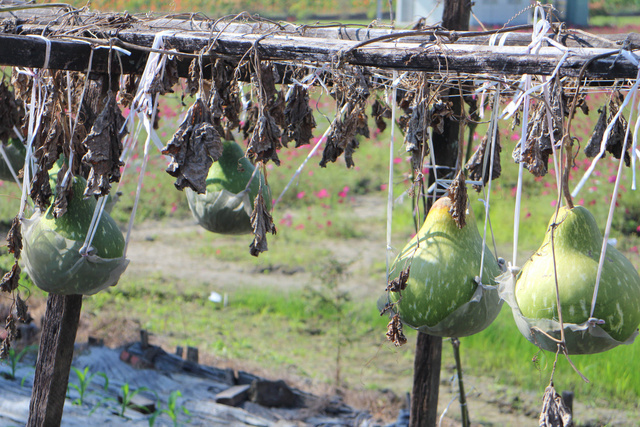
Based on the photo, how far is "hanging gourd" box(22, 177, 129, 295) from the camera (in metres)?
2.57

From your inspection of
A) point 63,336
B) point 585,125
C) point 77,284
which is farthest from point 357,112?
point 585,125

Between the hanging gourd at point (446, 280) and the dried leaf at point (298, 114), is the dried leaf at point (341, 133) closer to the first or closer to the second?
the dried leaf at point (298, 114)

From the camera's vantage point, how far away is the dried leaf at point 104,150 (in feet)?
7.34

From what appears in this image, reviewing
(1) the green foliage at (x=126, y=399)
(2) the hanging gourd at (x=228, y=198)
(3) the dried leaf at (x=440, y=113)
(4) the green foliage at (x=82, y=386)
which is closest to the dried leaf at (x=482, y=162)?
(3) the dried leaf at (x=440, y=113)

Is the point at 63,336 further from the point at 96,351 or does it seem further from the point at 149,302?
the point at 149,302

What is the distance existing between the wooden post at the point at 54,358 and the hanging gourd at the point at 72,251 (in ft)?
2.11

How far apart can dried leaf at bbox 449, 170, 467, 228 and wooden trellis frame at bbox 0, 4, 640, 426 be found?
0.34m

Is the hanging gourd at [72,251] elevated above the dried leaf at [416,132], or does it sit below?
below

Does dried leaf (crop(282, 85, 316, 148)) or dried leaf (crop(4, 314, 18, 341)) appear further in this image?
dried leaf (crop(4, 314, 18, 341))

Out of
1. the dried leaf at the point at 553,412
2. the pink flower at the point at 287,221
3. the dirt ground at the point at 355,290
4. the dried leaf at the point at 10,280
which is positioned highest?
the dried leaf at the point at 553,412

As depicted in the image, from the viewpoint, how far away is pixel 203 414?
473 centimetres

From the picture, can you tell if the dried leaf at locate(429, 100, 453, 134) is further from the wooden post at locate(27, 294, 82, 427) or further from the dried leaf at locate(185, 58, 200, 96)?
the wooden post at locate(27, 294, 82, 427)

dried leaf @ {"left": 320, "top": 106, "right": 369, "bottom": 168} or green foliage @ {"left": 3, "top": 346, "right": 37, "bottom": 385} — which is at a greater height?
dried leaf @ {"left": 320, "top": 106, "right": 369, "bottom": 168}

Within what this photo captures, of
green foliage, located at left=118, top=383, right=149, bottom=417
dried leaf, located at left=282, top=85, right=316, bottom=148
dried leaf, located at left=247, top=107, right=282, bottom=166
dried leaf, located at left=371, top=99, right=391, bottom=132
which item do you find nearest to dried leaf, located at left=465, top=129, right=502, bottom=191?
dried leaf, located at left=282, top=85, right=316, bottom=148
